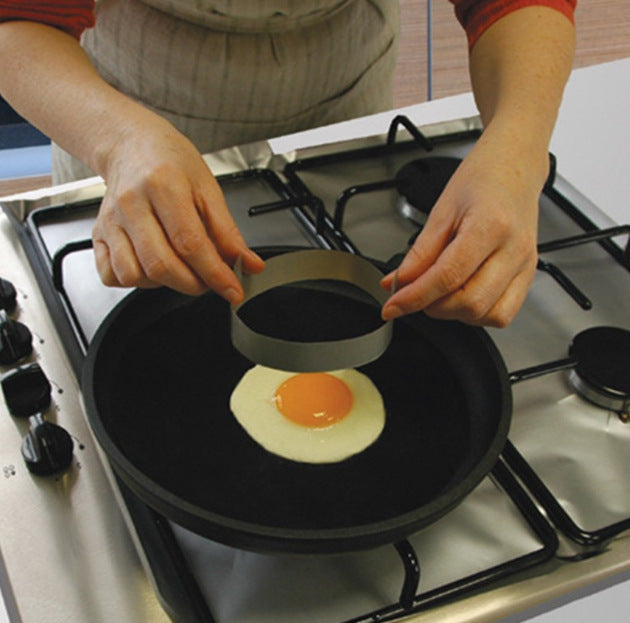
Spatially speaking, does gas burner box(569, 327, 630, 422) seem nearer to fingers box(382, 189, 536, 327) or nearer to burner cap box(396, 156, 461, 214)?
fingers box(382, 189, 536, 327)

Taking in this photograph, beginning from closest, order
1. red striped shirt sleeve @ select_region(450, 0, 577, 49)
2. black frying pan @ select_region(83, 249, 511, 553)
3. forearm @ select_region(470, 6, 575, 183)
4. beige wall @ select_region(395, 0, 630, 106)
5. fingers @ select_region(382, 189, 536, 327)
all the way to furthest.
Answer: black frying pan @ select_region(83, 249, 511, 553)
fingers @ select_region(382, 189, 536, 327)
forearm @ select_region(470, 6, 575, 183)
red striped shirt sleeve @ select_region(450, 0, 577, 49)
beige wall @ select_region(395, 0, 630, 106)

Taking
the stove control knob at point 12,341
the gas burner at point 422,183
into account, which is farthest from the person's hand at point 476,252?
the stove control knob at point 12,341

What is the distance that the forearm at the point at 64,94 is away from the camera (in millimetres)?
710

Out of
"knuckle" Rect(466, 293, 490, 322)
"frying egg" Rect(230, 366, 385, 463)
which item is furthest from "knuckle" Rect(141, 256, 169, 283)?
"knuckle" Rect(466, 293, 490, 322)

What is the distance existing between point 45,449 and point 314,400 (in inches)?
8.8

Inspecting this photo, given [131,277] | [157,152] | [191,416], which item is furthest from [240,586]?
[157,152]

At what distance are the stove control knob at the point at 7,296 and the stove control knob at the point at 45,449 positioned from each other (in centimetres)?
17

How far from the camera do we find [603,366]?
0.73 m

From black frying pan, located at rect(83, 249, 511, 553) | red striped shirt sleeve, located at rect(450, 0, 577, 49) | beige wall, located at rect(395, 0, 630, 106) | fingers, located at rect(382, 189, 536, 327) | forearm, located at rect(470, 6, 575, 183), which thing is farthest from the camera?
beige wall, located at rect(395, 0, 630, 106)

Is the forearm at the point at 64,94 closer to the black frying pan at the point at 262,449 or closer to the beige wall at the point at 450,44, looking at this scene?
the black frying pan at the point at 262,449

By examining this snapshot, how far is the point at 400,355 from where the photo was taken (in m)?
0.72

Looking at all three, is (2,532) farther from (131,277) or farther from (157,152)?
(157,152)

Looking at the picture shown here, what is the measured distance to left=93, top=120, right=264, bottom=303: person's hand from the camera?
2.02 ft

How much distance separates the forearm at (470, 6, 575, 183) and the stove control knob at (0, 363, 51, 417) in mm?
472
